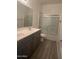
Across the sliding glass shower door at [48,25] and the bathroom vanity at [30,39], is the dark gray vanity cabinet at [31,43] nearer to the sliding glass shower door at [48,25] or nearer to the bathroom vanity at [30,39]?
the bathroom vanity at [30,39]

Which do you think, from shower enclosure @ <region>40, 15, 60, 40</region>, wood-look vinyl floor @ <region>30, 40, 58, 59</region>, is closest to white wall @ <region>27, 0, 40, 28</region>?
shower enclosure @ <region>40, 15, 60, 40</region>

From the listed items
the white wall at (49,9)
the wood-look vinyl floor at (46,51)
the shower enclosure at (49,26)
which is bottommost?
the wood-look vinyl floor at (46,51)

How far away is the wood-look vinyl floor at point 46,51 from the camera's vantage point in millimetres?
1983

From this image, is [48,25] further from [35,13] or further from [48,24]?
[35,13]

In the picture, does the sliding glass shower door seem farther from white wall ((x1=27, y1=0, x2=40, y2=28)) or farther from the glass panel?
white wall ((x1=27, y1=0, x2=40, y2=28))

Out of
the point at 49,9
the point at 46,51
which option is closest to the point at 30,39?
the point at 46,51

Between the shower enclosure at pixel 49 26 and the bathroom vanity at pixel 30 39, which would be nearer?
the shower enclosure at pixel 49 26

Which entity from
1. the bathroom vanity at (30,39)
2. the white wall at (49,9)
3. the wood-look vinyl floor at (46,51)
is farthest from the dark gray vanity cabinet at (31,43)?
the white wall at (49,9)

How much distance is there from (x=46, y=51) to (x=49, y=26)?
57 cm

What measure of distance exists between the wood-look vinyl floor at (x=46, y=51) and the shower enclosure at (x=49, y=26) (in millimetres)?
135

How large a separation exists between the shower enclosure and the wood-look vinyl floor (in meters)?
0.13
